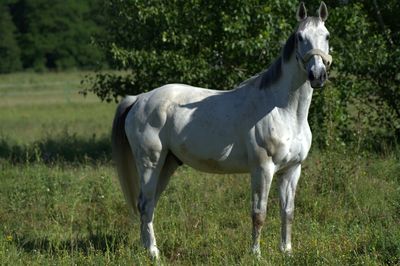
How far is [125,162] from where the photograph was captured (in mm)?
6844

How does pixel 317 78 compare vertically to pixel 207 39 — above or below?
above

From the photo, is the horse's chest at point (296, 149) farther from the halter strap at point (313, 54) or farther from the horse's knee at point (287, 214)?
the halter strap at point (313, 54)

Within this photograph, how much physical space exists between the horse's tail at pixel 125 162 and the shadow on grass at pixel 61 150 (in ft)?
15.4

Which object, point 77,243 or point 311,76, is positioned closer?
point 311,76

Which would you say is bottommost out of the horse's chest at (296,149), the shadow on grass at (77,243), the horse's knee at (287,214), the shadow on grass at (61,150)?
the shadow on grass at (61,150)

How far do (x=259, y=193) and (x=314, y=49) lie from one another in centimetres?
129

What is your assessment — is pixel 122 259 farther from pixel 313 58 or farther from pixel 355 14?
pixel 355 14

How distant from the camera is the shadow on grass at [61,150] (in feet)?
39.1

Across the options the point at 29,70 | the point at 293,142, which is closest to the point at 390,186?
the point at 293,142

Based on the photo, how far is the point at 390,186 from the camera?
809cm

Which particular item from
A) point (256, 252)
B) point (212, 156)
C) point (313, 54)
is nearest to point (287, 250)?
point (256, 252)

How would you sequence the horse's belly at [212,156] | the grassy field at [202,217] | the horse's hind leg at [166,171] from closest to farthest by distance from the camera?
the grassy field at [202,217], the horse's belly at [212,156], the horse's hind leg at [166,171]

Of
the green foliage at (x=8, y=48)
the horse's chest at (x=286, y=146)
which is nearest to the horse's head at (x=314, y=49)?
the horse's chest at (x=286, y=146)

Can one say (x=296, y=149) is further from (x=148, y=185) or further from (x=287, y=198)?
(x=148, y=185)
